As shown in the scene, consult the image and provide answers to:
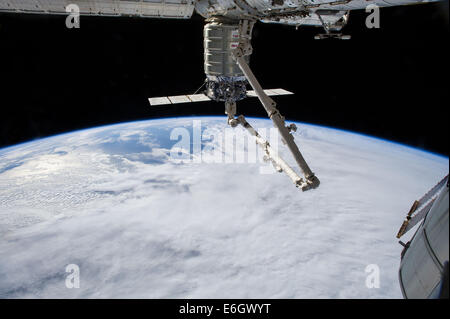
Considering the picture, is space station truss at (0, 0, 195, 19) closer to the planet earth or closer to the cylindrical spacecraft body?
the cylindrical spacecraft body

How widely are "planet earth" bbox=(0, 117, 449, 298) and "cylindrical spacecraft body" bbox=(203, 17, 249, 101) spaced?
8883 millimetres

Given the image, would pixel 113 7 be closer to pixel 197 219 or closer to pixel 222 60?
pixel 222 60

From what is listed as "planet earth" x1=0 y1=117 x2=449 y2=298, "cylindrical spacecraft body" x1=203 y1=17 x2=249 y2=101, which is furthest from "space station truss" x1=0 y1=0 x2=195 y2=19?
"planet earth" x1=0 y1=117 x2=449 y2=298

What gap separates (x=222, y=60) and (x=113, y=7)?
2.12m

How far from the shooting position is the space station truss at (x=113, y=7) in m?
3.31

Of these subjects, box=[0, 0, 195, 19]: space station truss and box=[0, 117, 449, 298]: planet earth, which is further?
box=[0, 117, 449, 298]: planet earth

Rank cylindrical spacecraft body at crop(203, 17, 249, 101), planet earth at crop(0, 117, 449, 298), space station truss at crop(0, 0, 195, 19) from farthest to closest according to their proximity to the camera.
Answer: planet earth at crop(0, 117, 449, 298) < cylindrical spacecraft body at crop(203, 17, 249, 101) < space station truss at crop(0, 0, 195, 19)

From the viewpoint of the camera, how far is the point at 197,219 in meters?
14.7

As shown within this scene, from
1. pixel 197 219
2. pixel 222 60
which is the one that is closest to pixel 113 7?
pixel 222 60

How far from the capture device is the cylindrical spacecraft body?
12.3ft

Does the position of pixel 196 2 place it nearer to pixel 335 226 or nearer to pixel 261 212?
pixel 261 212

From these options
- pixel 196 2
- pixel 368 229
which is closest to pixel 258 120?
pixel 368 229

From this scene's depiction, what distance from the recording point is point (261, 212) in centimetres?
1535

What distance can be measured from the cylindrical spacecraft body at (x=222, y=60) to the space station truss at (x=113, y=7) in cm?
73
